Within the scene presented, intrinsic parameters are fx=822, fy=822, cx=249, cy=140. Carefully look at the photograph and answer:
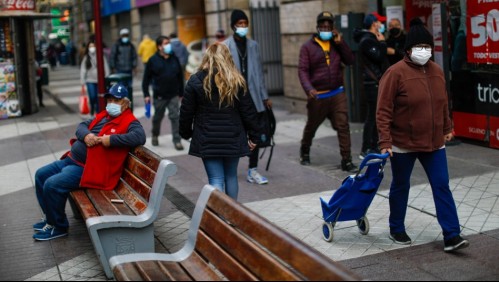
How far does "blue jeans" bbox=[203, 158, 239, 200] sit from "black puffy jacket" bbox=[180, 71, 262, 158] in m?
0.12

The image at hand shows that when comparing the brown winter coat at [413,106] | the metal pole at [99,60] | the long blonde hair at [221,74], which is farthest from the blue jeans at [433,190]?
the metal pole at [99,60]

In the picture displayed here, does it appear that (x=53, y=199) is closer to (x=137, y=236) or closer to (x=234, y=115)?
(x=137, y=236)

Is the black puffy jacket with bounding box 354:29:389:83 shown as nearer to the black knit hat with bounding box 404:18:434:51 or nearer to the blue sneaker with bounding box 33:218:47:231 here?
the black knit hat with bounding box 404:18:434:51

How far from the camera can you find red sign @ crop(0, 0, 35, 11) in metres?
17.8

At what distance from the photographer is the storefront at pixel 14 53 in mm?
17828

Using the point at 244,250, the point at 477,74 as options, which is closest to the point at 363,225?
the point at 244,250

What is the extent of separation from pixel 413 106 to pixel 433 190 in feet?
2.15

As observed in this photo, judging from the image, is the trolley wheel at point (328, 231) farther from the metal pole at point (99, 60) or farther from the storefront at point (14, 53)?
the storefront at point (14, 53)

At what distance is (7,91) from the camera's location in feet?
59.2

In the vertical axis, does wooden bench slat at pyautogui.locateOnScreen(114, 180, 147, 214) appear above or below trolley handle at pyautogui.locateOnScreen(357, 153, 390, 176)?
below

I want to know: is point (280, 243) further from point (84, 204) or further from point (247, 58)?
point (247, 58)

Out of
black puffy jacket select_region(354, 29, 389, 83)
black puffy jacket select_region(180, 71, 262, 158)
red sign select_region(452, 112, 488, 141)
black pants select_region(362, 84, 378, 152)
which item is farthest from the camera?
red sign select_region(452, 112, 488, 141)

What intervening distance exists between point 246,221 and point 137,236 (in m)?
2.16

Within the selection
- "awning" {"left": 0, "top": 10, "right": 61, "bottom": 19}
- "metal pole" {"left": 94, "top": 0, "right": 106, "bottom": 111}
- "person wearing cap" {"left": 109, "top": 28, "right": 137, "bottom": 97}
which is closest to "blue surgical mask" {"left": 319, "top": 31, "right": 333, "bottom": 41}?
"metal pole" {"left": 94, "top": 0, "right": 106, "bottom": 111}
